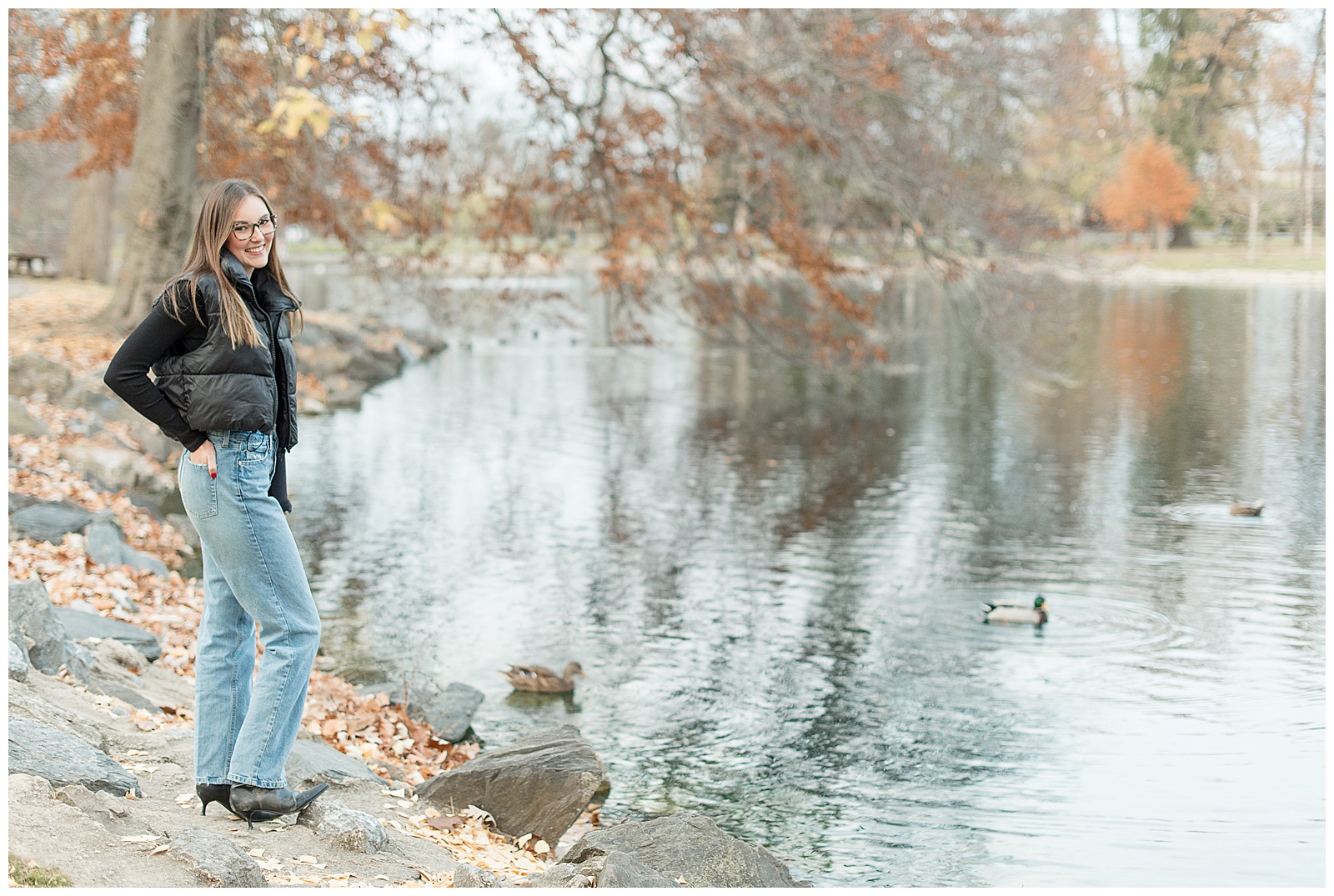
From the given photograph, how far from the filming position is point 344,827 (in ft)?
14.5

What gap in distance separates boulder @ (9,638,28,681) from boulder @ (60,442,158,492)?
6615 millimetres

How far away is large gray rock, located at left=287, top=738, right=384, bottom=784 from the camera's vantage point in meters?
5.33

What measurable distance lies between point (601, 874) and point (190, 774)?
1.67 metres

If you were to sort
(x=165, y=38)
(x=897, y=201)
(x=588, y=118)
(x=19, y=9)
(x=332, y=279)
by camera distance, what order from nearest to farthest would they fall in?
(x=897, y=201), (x=588, y=118), (x=165, y=38), (x=19, y=9), (x=332, y=279)

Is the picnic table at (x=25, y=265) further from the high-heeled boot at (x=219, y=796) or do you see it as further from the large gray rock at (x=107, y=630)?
the high-heeled boot at (x=219, y=796)

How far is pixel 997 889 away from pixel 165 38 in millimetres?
13327

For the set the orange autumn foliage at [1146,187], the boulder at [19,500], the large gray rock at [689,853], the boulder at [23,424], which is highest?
the orange autumn foliage at [1146,187]

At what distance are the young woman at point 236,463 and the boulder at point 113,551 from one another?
5524mm

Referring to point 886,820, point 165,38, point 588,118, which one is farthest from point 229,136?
point 886,820

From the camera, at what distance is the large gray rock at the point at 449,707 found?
7.52 meters

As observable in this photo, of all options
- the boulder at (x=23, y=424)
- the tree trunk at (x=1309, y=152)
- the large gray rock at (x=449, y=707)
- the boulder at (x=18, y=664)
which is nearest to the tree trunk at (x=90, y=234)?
the boulder at (x=23, y=424)

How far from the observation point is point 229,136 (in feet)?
54.1

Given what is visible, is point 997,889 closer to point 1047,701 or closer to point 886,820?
point 886,820

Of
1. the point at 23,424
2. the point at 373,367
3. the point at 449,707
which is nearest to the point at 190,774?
the point at 449,707
